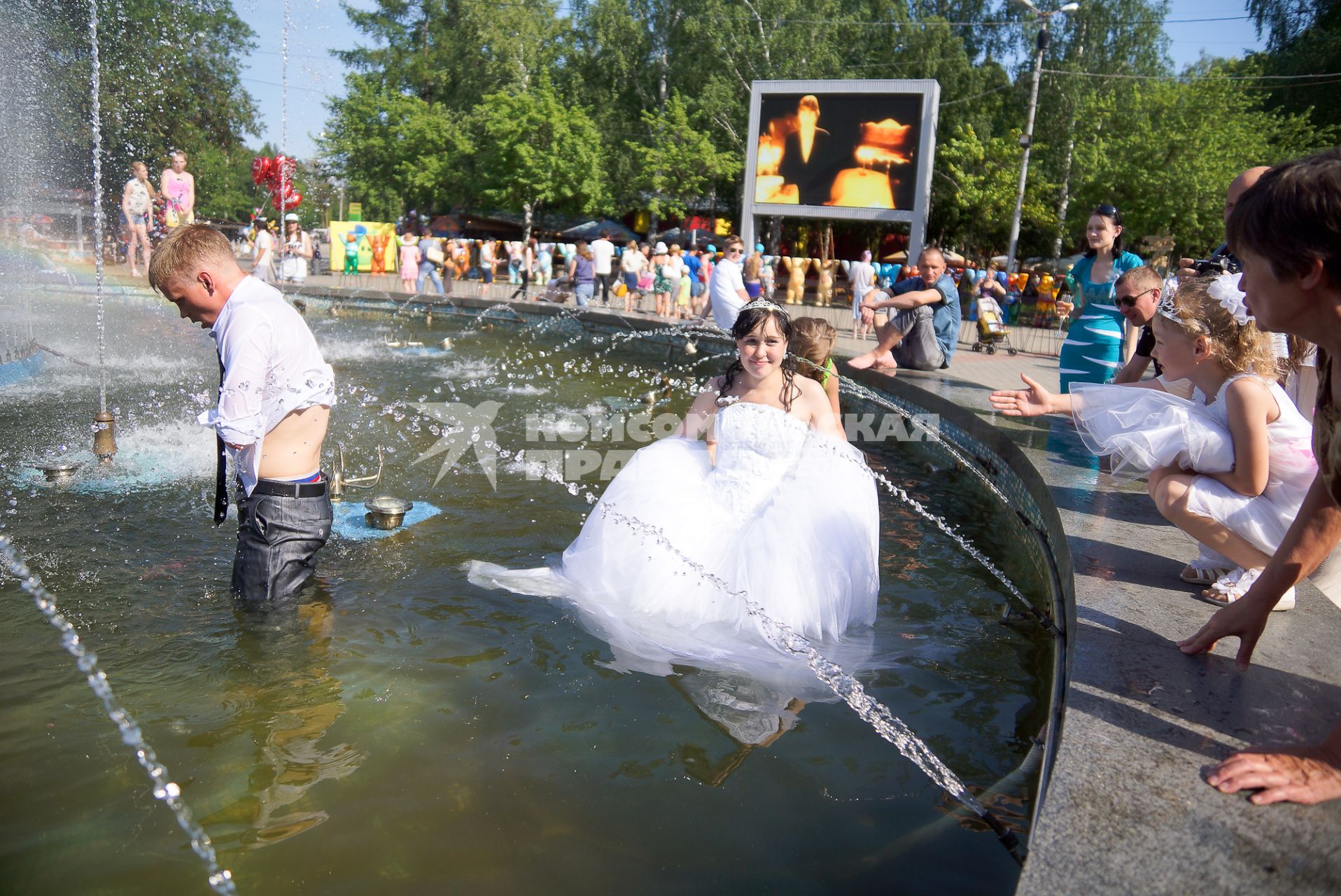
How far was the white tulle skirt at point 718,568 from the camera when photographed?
4395mm

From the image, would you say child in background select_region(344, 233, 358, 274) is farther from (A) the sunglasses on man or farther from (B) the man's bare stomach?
(B) the man's bare stomach

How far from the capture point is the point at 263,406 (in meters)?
3.92

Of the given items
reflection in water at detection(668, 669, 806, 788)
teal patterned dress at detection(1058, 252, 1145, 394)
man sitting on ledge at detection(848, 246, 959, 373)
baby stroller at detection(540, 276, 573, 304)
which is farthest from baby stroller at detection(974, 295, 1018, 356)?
reflection in water at detection(668, 669, 806, 788)

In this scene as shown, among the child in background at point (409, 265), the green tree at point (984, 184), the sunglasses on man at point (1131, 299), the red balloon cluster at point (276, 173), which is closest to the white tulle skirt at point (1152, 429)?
the sunglasses on man at point (1131, 299)

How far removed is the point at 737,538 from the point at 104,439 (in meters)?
5.14

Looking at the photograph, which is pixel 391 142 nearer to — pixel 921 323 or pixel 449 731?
pixel 921 323

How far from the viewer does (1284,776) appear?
243cm

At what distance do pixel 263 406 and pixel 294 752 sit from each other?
4.57ft

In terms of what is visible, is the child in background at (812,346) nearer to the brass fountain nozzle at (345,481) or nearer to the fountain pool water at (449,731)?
the fountain pool water at (449,731)

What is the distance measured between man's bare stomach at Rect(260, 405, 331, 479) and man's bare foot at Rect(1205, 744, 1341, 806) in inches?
136

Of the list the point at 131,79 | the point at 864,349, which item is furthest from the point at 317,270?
the point at 864,349

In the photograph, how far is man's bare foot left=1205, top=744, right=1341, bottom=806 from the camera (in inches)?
93.8

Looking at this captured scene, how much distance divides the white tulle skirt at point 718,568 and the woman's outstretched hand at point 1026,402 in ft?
3.45

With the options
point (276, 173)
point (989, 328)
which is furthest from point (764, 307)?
point (276, 173)
